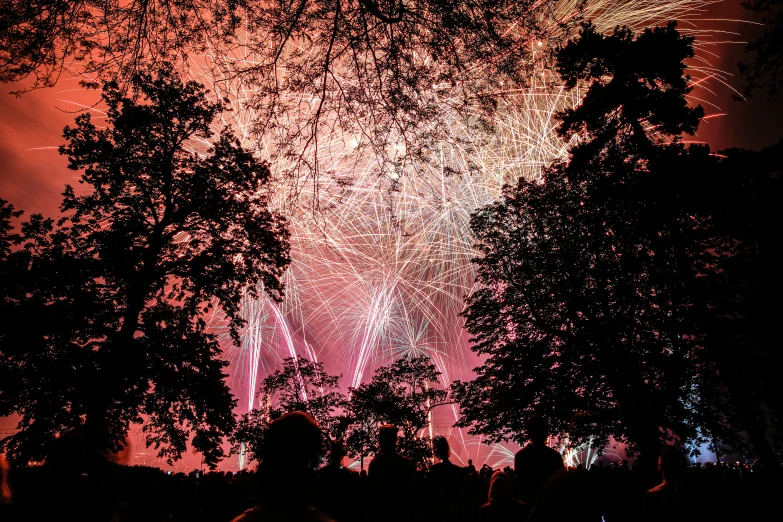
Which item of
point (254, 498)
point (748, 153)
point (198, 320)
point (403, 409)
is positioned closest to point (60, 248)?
point (198, 320)

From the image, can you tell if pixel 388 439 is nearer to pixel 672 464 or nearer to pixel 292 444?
pixel 672 464

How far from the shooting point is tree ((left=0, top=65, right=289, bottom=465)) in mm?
13711

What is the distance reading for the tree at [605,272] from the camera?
45.1 feet

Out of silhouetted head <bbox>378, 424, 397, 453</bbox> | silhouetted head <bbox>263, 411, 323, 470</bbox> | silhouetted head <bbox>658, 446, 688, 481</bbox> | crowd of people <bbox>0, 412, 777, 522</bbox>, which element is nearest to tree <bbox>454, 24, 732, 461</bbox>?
silhouetted head <bbox>658, 446, 688, 481</bbox>

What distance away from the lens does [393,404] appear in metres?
46.6

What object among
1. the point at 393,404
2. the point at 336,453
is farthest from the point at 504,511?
the point at 393,404

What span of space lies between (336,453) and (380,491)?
84 centimetres

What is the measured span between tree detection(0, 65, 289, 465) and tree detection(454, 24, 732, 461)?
11672mm

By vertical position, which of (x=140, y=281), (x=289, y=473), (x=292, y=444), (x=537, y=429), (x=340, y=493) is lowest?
(x=340, y=493)

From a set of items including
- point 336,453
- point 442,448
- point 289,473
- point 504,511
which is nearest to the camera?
point 289,473

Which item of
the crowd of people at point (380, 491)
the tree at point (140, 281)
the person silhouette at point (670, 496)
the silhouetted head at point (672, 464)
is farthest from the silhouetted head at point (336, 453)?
the tree at point (140, 281)

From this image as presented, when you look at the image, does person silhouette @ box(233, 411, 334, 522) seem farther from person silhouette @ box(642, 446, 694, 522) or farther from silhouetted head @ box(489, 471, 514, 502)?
person silhouette @ box(642, 446, 694, 522)

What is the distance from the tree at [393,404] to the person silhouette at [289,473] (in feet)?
154

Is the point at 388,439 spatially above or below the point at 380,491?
above
